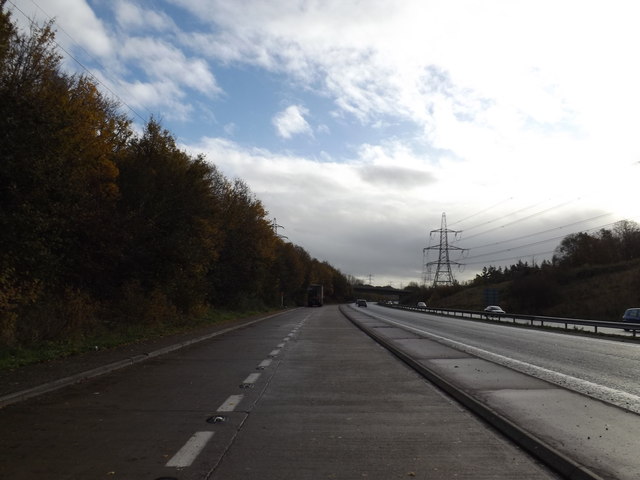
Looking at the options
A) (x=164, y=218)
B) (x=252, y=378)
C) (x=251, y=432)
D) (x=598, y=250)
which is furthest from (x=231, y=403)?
(x=598, y=250)

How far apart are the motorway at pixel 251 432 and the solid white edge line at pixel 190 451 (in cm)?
2

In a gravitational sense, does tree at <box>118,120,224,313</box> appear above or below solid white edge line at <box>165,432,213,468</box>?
above

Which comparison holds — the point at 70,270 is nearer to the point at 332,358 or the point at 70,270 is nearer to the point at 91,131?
the point at 91,131

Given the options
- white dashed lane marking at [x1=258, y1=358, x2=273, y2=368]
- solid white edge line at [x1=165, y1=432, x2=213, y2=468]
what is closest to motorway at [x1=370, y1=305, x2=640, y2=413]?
white dashed lane marking at [x1=258, y1=358, x2=273, y2=368]

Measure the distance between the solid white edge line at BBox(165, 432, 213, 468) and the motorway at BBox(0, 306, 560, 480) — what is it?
0.02 m

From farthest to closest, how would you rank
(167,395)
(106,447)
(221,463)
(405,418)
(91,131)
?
1. (91,131)
2. (167,395)
3. (405,418)
4. (106,447)
5. (221,463)

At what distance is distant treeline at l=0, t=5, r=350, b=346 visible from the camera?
13.2m

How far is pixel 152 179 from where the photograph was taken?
2589cm

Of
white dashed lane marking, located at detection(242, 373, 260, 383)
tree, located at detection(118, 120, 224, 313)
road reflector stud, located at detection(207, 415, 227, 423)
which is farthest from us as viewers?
tree, located at detection(118, 120, 224, 313)

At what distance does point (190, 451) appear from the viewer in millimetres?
5543

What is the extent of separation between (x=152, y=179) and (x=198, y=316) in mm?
8870

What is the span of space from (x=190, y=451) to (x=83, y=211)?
566 inches

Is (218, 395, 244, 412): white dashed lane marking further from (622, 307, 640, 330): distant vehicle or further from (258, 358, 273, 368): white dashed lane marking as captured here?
(622, 307, 640, 330): distant vehicle

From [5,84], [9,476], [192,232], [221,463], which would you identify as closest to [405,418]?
[221,463]
